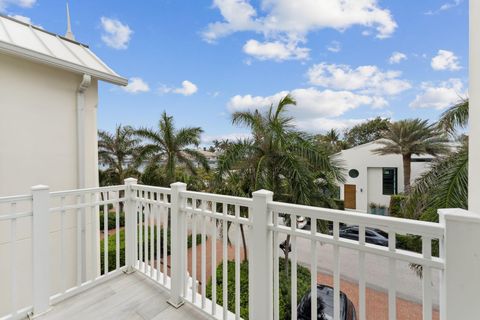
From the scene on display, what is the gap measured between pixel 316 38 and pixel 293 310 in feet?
33.4

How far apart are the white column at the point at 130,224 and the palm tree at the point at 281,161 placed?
11.3ft

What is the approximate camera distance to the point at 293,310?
74.2 inches

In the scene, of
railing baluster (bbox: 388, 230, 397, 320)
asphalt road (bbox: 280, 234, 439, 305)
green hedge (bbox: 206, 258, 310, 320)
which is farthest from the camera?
asphalt road (bbox: 280, 234, 439, 305)

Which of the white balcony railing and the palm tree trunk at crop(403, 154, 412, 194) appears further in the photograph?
the palm tree trunk at crop(403, 154, 412, 194)

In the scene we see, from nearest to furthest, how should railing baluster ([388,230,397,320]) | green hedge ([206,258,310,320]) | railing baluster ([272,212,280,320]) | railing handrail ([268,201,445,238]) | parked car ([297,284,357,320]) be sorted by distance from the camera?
railing handrail ([268,201,445,238]) → railing baluster ([388,230,397,320]) → railing baluster ([272,212,280,320]) → parked car ([297,284,357,320]) → green hedge ([206,258,310,320])

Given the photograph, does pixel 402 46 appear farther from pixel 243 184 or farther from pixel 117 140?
pixel 117 140

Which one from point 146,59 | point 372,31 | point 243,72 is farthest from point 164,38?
point 372,31

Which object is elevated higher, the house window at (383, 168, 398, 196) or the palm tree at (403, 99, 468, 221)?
the palm tree at (403, 99, 468, 221)

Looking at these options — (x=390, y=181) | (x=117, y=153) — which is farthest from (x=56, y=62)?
(x=390, y=181)

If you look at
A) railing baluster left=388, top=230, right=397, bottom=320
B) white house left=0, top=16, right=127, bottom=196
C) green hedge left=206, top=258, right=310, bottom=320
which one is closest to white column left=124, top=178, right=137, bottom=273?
white house left=0, top=16, right=127, bottom=196

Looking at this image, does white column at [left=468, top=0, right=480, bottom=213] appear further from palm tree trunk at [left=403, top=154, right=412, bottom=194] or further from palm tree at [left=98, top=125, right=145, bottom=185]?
palm tree trunk at [left=403, top=154, right=412, bottom=194]

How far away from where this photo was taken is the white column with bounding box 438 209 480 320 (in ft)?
3.71

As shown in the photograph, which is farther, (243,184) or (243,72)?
(243,72)

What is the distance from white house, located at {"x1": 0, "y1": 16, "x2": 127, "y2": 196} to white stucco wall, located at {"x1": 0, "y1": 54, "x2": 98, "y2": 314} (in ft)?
0.04
